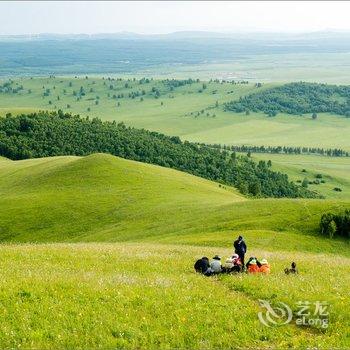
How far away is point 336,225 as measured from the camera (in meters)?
58.9

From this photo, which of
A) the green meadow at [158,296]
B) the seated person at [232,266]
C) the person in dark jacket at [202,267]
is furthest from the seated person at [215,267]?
the green meadow at [158,296]

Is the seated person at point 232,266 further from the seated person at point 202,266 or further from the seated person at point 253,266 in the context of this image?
the seated person at point 202,266

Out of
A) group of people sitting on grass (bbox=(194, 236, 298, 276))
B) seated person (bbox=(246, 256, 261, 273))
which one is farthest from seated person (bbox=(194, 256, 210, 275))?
seated person (bbox=(246, 256, 261, 273))

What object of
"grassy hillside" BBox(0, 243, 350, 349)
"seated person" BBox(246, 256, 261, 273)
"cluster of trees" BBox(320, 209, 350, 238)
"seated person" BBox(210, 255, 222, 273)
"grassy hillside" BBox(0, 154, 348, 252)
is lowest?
"grassy hillside" BBox(0, 154, 348, 252)

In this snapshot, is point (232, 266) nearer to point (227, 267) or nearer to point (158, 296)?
point (227, 267)

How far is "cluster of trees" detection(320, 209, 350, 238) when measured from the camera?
5844cm

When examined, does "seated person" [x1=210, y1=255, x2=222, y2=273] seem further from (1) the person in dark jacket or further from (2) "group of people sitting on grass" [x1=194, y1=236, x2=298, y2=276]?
(1) the person in dark jacket

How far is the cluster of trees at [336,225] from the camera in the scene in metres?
58.4

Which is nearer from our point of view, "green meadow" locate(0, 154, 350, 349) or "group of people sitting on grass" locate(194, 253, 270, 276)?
"green meadow" locate(0, 154, 350, 349)

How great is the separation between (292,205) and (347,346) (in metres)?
52.4

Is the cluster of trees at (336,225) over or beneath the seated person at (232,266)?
beneath

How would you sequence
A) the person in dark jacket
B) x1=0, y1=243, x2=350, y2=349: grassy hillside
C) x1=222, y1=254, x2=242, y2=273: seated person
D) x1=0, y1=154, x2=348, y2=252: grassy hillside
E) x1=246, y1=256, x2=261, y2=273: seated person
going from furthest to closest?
1. x1=0, y1=154, x2=348, y2=252: grassy hillside
2. x1=246, y1=256, x2=261, y2=273: seated person
3. x1=222, y1=254, x2=242, y2=273: seated person
4. the person in dark jacket
5. x1=0, y1=243, x2=350, y2=349: grassy hillside

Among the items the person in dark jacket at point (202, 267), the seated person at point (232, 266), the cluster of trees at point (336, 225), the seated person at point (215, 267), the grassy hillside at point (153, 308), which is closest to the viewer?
the grassy hillside at point (153, 308)

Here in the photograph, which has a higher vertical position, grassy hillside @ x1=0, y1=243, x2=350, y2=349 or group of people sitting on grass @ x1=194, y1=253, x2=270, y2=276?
grassy hillside @ x1=0, y1=243, x2=350, y2=349
